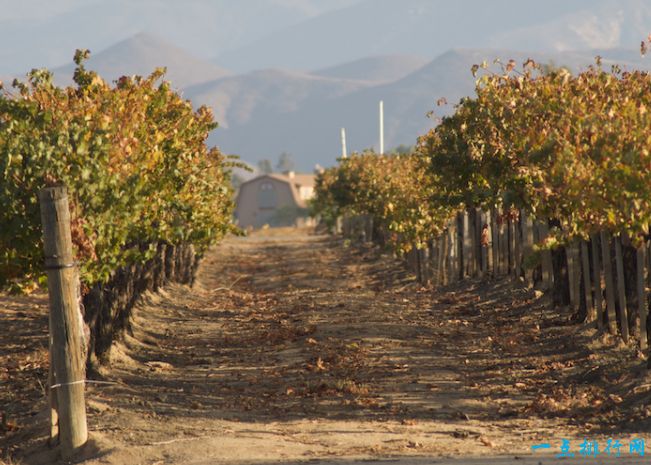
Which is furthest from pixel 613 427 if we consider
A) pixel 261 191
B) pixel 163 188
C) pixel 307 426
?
pixel 261 191

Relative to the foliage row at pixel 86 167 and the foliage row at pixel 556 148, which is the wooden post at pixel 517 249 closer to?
the foliage row at pixel 556 148

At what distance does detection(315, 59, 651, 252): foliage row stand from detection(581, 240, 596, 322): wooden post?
1.52 feet

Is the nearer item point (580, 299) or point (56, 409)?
point (56, 409)

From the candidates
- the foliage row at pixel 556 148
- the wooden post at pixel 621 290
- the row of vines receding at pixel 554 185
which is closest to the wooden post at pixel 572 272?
the row of vines receding at pixel 554 185

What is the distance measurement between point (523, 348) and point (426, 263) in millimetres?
12940

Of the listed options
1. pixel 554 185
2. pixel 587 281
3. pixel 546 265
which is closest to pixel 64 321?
pixel 554 185

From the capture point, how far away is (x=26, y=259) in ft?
39.7

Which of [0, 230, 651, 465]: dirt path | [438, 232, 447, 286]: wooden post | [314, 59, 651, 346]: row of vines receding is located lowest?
[0, 230, 651, 465]: dirt path

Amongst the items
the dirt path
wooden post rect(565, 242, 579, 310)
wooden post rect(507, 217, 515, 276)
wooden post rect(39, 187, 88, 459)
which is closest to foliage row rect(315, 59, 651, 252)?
wooden post rect(565, 242, 579, 310)

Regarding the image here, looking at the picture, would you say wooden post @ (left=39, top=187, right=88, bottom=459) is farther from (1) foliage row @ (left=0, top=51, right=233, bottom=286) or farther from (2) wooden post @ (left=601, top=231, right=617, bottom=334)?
(2) wooden post @ (left=601, top=231, right=617, bottom=334)

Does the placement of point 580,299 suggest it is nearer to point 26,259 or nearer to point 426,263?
point 26,259

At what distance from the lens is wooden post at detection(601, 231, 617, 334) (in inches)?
595

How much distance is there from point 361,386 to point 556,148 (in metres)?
3.70

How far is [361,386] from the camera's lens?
13.9m
